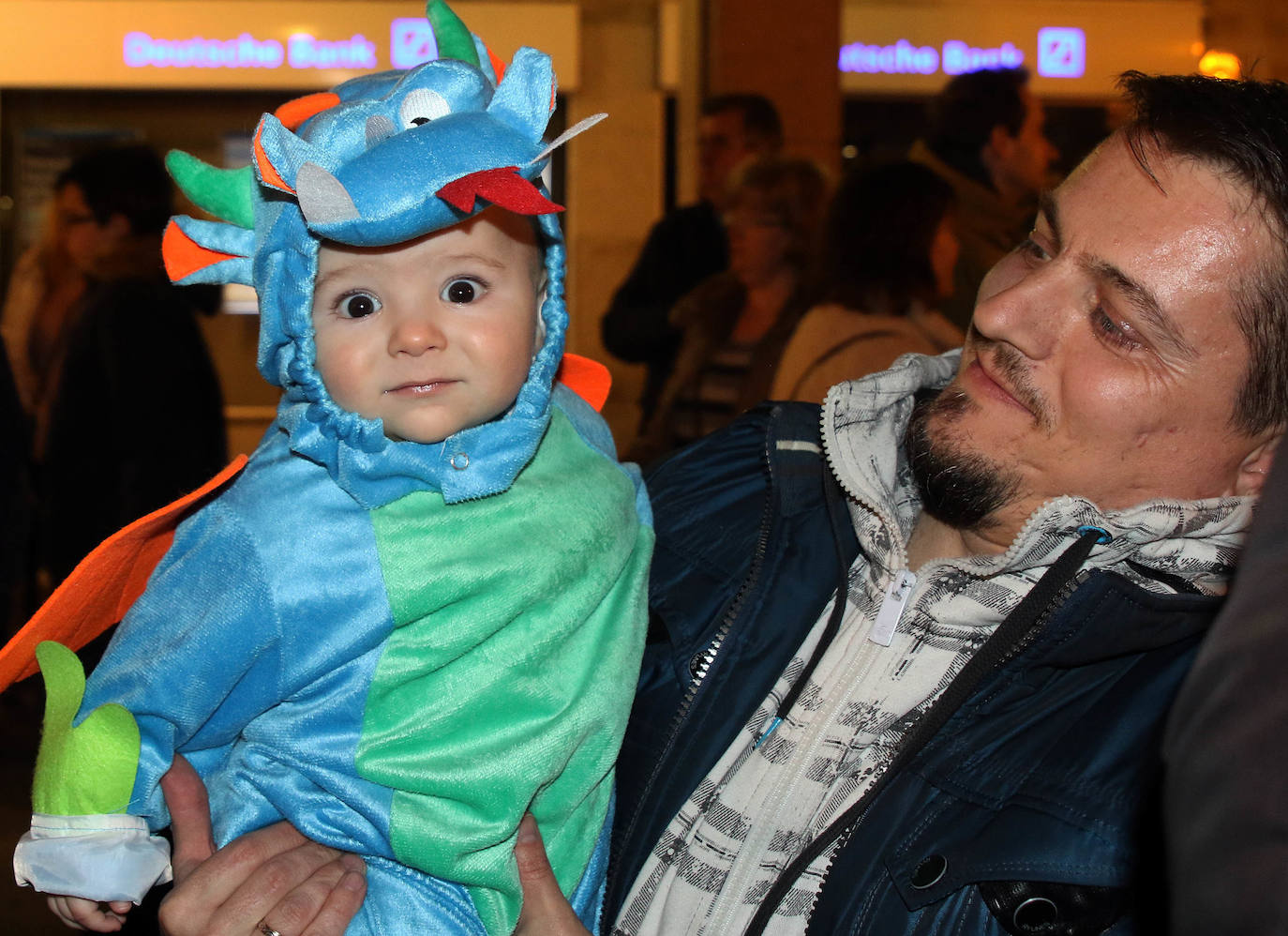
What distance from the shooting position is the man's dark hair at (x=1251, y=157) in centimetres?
147

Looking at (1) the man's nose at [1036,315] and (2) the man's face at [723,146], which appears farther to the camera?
(2) the man's face at [723,146]

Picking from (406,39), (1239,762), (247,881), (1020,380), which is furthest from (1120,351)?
(406,39)

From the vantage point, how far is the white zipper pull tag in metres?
1.54

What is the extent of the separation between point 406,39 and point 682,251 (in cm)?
222

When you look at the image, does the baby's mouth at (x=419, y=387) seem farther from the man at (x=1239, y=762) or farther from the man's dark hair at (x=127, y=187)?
the man's dark hair at (x=127, y=187)

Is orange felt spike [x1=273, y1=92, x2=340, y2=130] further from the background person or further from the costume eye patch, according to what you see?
the background person

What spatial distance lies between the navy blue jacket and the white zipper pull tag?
0.28 feet

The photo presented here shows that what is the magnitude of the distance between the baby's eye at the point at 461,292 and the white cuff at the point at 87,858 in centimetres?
72

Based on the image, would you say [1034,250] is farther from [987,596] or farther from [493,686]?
[493,686]

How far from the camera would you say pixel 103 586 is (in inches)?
58.7

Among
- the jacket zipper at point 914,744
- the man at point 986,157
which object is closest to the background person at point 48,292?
the man at point 986,157

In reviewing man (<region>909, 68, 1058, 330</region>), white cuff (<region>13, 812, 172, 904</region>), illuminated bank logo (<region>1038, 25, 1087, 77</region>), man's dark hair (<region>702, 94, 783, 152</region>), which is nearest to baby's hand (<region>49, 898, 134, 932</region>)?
white cuff (<region>13, 812, 172, 904</region>)

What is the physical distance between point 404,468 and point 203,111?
4.84m

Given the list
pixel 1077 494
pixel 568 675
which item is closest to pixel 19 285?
pixel 568 675
